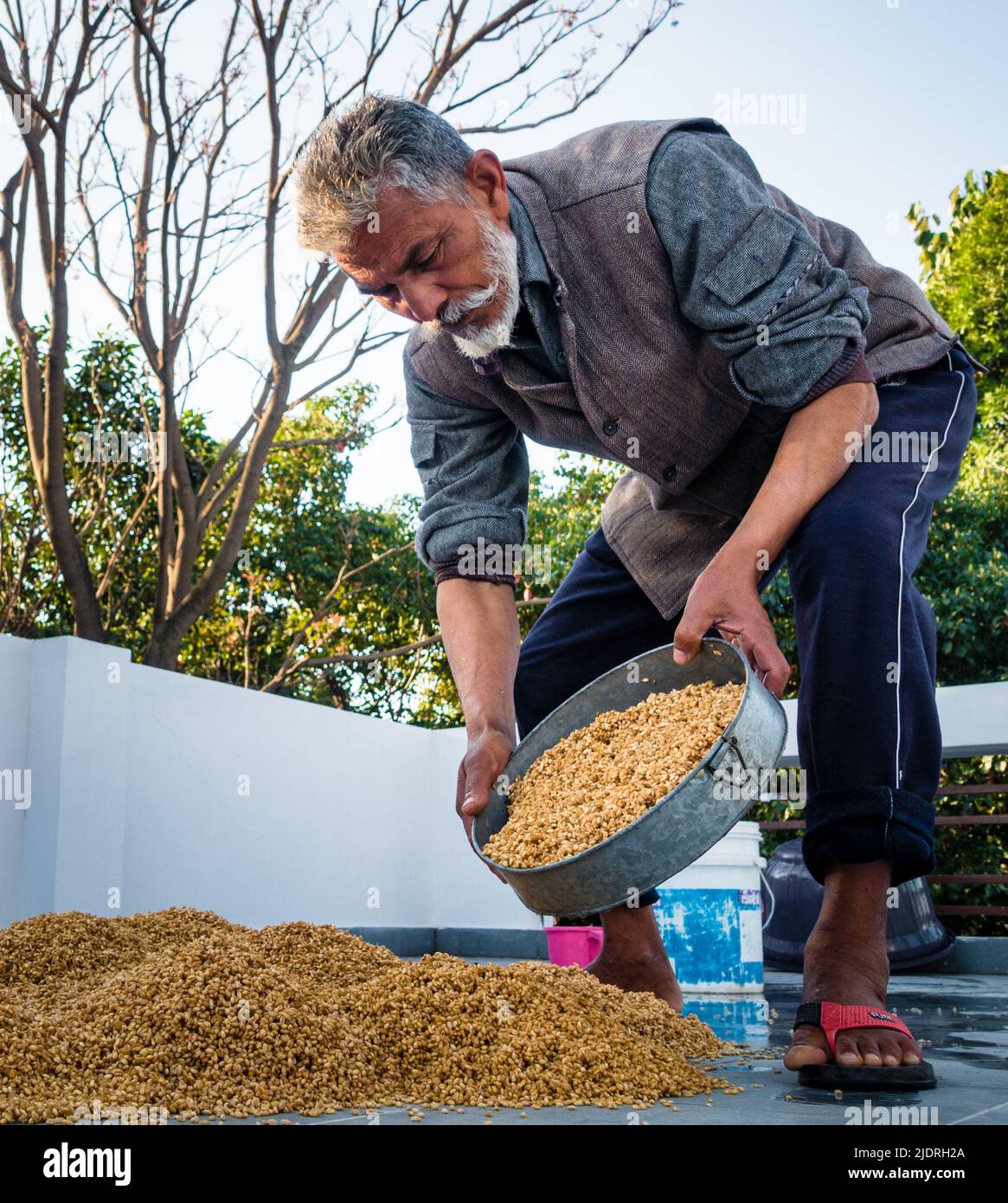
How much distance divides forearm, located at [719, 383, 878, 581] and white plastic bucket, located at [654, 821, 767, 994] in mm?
1782

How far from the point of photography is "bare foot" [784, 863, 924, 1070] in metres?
1.57

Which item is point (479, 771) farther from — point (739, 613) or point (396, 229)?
point (396, 229)

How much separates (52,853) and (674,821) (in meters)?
3.20

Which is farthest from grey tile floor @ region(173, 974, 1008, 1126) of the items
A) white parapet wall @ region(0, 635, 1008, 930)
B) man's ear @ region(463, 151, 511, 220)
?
white parapet wall @ region(0, 635, 1008, 930)

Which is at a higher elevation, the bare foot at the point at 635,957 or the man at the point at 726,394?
the man at the point at 726,394

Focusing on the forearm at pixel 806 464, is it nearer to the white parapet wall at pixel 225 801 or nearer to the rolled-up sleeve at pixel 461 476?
the rolled-up sleeve at pixel 461 476

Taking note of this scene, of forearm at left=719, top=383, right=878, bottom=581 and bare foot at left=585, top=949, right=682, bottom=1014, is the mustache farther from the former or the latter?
bare foot at left=585, top=949, right=682, bottom=1014

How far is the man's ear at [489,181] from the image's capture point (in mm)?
1895

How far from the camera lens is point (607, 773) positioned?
1.72 meters

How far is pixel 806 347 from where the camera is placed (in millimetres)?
1732

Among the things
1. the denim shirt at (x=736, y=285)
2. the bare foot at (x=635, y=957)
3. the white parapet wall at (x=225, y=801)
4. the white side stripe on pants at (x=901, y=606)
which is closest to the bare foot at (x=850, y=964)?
the white side stripe on pants at (x=901, y=606)

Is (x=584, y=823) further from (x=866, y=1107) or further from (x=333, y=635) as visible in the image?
(x=333, y=635)

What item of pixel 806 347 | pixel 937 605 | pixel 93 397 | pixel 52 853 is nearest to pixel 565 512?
pixel 937 605

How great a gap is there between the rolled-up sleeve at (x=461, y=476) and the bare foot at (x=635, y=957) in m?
0.76
